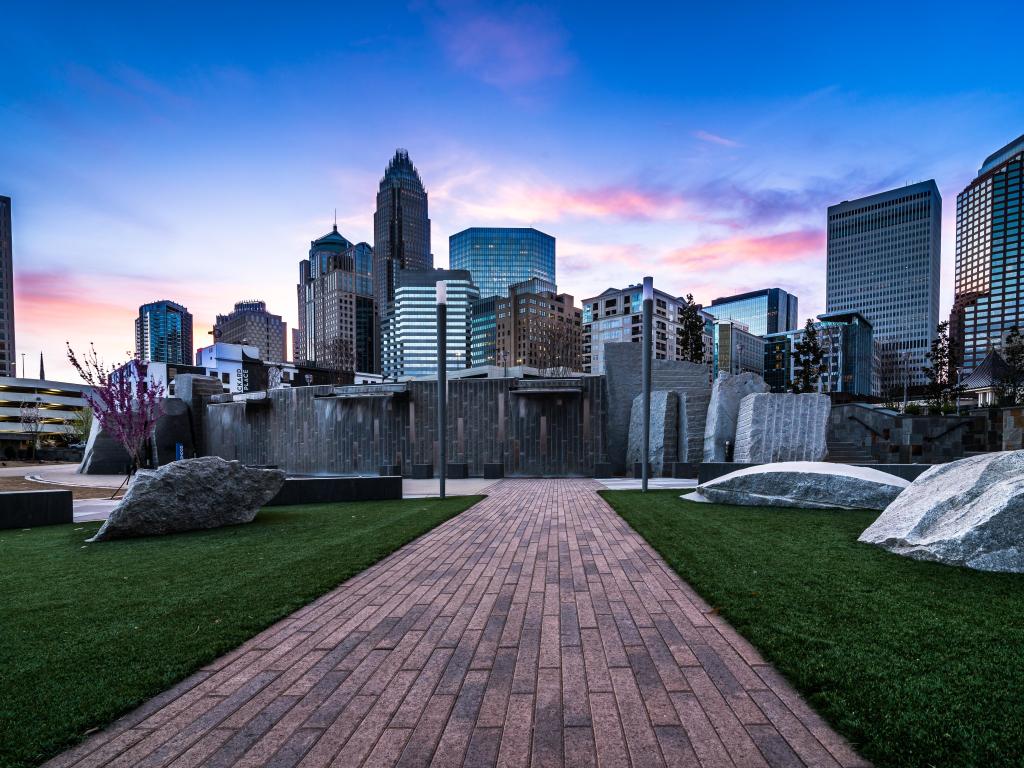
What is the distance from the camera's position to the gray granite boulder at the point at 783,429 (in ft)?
53.2

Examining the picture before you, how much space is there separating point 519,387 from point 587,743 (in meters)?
18.7

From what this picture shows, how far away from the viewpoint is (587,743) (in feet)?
8.23

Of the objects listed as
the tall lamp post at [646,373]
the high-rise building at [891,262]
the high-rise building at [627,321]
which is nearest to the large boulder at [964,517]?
the tall lamp post at [646,373]

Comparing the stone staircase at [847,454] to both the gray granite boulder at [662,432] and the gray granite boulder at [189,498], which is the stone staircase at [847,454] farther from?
the gray granite boulder at [189,498]

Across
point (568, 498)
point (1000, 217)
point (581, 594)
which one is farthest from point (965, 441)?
point (1000, 217)

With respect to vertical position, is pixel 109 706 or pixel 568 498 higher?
pixel 109 706

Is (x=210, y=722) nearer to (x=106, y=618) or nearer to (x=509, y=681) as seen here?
(x=509, y=681)

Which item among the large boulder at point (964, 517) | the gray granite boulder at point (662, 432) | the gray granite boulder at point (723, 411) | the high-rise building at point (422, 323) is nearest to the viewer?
the large boulder at point (964, 517)

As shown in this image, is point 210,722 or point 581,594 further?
point 581,594

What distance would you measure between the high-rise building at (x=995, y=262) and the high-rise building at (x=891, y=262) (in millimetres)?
13341

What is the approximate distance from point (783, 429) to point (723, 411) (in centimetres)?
204

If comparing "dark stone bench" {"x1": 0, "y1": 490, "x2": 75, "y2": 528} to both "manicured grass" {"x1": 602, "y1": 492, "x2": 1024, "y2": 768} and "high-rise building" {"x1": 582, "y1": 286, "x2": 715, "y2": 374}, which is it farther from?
"high-rise building" {"x1": 582, "y1": 286, "x2": 715, "y2": 374}

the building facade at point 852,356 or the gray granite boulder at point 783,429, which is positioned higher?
the building facade at point 852,356

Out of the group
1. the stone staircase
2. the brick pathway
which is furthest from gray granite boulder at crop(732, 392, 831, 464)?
the brick pathway
